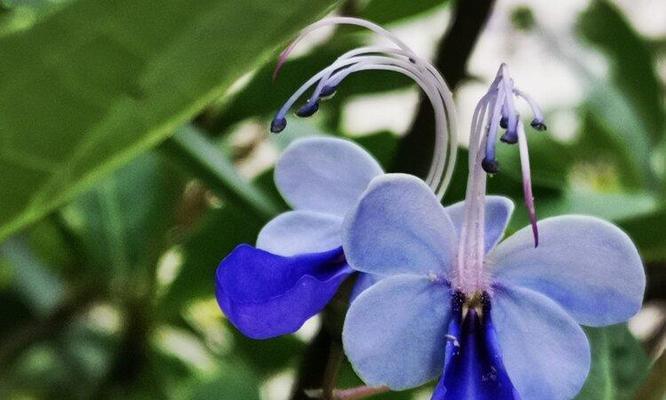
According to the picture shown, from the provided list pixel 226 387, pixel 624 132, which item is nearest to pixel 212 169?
pixel 226 387

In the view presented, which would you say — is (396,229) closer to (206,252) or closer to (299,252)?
(299,252)

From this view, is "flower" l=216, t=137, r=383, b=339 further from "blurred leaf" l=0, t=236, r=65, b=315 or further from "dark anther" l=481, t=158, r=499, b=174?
"blurred leaf" l=0, t=236, r=65, b=315

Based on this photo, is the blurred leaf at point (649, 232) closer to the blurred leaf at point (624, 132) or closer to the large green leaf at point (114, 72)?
the blurred leaf at point (624, 132)

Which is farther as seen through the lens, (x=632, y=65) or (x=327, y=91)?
(x=632, y=65)

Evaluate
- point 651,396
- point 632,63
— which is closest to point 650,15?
point 632,63

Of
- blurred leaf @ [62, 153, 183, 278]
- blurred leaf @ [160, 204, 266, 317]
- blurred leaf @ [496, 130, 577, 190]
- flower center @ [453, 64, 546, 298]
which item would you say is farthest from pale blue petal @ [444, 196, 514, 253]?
blurred leaf @ [62, 153, 183, 278]

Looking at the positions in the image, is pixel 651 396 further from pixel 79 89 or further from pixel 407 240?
pixel 79 89
